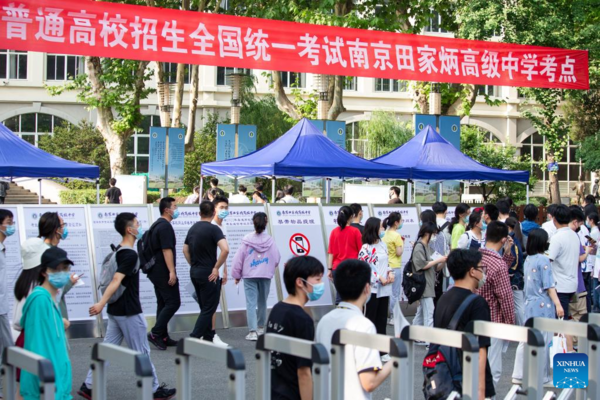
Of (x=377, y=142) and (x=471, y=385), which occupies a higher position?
(x=377, y=142)

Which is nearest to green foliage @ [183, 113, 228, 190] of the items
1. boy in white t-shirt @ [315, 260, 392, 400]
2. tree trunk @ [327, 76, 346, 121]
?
tree trunk @ [327, 76, 346, 121]

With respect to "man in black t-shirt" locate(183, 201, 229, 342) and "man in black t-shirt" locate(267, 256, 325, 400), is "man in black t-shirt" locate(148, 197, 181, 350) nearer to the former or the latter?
"man in black t-shirt" locate(183, 201, 229, 342)

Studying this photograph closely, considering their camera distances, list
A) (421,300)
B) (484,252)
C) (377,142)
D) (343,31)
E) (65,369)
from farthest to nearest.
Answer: (377,142), (343,31), (421,300), (484,252), (65,369)

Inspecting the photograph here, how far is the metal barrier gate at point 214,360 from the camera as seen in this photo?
3.70 m

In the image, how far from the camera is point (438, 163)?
53.1ft

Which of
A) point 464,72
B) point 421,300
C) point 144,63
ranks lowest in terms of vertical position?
point 421,300

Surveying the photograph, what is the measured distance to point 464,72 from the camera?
15.7 metres

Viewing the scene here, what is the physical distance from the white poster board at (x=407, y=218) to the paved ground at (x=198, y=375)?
10.6ft

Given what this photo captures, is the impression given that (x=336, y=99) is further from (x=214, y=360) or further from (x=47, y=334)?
(x=214, y=360)

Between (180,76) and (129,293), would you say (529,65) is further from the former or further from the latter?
(180,76)

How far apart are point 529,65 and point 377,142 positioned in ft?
76.7

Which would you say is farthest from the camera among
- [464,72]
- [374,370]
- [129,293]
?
[464,72]

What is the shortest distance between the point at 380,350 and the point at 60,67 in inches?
A: 1637

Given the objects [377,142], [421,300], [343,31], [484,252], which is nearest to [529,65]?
[343,31]
